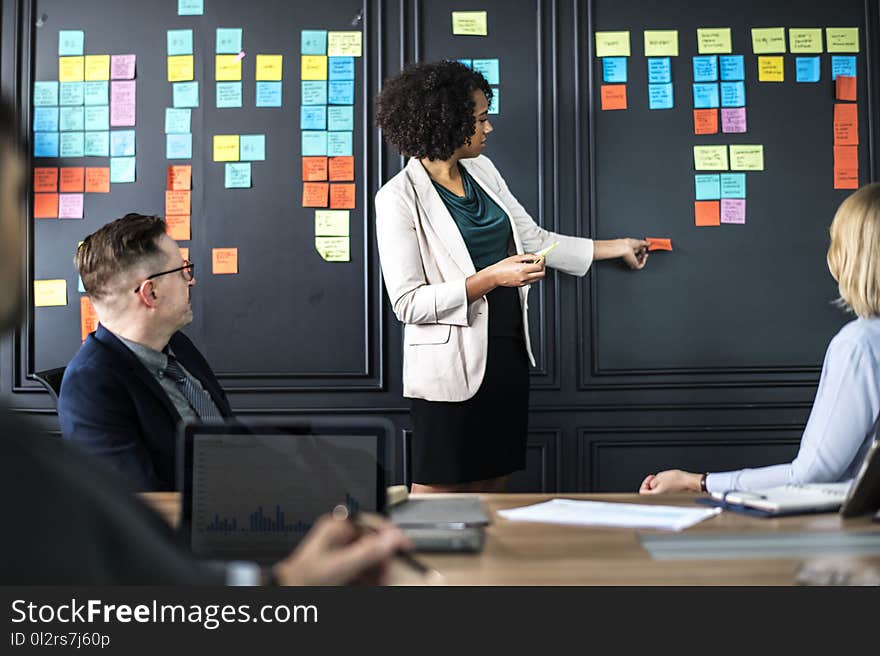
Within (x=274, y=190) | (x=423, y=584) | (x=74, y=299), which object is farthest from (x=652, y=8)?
(x=423, y=584)

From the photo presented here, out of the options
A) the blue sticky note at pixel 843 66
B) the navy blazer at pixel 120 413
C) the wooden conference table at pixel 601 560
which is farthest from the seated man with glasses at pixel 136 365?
the blue sticky note at pixel 843 66

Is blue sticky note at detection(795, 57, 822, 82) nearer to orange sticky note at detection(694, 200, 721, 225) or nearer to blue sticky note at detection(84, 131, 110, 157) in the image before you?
orange sticky note at detection(694, 200, 721, 225)

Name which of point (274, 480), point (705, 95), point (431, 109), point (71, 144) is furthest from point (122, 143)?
point (274, 480)

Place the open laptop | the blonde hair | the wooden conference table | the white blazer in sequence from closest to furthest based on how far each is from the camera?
the wooden conference table, the open laptop, the blonde hair, the white blazer

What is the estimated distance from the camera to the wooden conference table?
114 cm

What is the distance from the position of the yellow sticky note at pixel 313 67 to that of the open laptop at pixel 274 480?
2.52 m

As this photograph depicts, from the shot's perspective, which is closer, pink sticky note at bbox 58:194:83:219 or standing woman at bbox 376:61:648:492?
standing woman at bbox 376:61:648:492

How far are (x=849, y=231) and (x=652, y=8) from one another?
1.99 metres

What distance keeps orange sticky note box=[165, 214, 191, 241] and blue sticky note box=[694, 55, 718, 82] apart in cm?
208

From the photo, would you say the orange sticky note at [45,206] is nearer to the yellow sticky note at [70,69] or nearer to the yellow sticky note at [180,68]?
the yellow sticky note at [70,69]

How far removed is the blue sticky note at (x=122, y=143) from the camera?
3.57 m

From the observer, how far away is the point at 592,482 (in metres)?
3.57

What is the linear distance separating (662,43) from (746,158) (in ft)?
1.84

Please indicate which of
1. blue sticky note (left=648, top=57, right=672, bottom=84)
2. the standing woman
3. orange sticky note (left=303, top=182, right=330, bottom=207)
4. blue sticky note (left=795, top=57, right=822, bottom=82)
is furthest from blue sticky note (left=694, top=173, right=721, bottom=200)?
orange sticky note (left=303, top=182, right=330, bottom=207)
